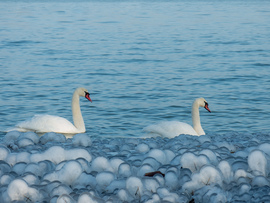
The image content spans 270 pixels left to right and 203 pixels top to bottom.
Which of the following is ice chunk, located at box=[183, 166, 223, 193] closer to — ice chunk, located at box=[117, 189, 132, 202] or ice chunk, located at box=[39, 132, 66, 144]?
ice chunk, located at box=[117, 189, 132, 202]

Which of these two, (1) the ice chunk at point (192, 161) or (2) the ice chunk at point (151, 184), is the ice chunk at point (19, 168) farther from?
(1) the ice chunk at point (192, 161)

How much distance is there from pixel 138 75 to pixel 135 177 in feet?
46.6

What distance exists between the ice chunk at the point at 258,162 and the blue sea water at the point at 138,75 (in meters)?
8.11

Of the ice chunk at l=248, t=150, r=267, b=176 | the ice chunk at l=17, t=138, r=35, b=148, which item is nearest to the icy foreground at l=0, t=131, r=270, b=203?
the ice chunk at l=248, t=150, r=267, b=176

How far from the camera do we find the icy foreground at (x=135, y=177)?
11.1 feet


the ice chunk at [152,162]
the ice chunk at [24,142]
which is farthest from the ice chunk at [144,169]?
the ice chunk at [24,142]

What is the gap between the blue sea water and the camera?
13531mm

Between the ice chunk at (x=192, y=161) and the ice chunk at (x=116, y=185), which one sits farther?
the ice chunk at (x=192, y=161)

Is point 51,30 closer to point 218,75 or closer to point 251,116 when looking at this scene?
point 218,75

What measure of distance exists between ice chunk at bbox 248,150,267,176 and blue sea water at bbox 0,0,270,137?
26.6 ft

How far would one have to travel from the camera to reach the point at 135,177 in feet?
11.4

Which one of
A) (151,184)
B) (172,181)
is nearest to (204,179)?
(172,181)

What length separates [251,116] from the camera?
1340 cm

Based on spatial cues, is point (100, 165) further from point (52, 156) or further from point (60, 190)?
point (60, 190)
